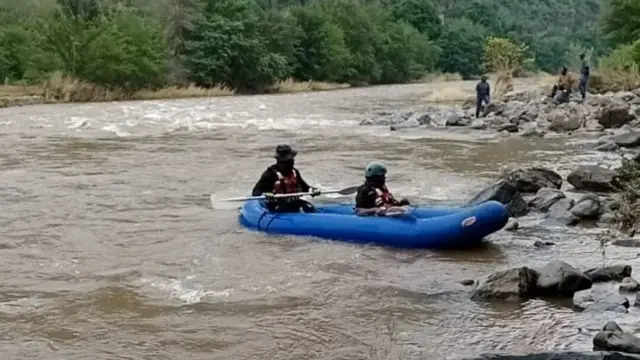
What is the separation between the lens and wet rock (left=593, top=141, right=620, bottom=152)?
644 inches

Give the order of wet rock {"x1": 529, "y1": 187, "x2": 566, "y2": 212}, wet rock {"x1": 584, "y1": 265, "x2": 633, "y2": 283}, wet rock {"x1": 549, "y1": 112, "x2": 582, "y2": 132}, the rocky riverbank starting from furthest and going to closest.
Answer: wet rock {"x1": 549, "y1": 112, "x2": 582, "y2": 132}
the rocky riverbank
wet rock {"x1": 529, "y1": 187, "x2": 566, "y2": 212}
wet rock {"x1": 584, "y1": 265, "x2": 633, "y2": 283}

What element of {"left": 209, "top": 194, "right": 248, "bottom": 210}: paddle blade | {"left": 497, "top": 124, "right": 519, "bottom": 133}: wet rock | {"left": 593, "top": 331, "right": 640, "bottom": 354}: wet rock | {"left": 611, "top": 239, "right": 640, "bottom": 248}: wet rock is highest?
{"left": 497, "top": 124, "right": 519, "bottom": 133}: wet rock

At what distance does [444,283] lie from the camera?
7582 mm

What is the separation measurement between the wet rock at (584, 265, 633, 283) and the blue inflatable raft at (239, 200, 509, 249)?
1.43 metres

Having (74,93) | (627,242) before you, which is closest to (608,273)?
(627,242)

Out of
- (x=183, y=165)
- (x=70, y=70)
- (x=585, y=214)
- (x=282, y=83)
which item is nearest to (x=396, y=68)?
(x=282, y=83)

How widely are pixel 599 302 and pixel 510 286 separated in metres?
0.68

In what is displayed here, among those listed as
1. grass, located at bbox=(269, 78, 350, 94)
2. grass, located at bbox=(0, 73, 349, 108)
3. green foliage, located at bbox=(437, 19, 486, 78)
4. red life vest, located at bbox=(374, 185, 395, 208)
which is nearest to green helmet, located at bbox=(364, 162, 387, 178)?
red life vest, located at bbox=(374, 185, 395, 208)

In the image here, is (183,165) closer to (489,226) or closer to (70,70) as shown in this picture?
Result: (489,226)

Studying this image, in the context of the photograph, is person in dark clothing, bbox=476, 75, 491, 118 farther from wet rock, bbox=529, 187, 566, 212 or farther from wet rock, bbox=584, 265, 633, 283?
wet rock, bbox=584, 265, 633, 283

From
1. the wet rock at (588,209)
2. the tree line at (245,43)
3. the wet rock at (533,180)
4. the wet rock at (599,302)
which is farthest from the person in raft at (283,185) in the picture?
the tree line at (245,43)

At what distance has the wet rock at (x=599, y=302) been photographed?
250 inches

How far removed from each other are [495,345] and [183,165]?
1080 cm

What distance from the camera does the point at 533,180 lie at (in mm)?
11758
